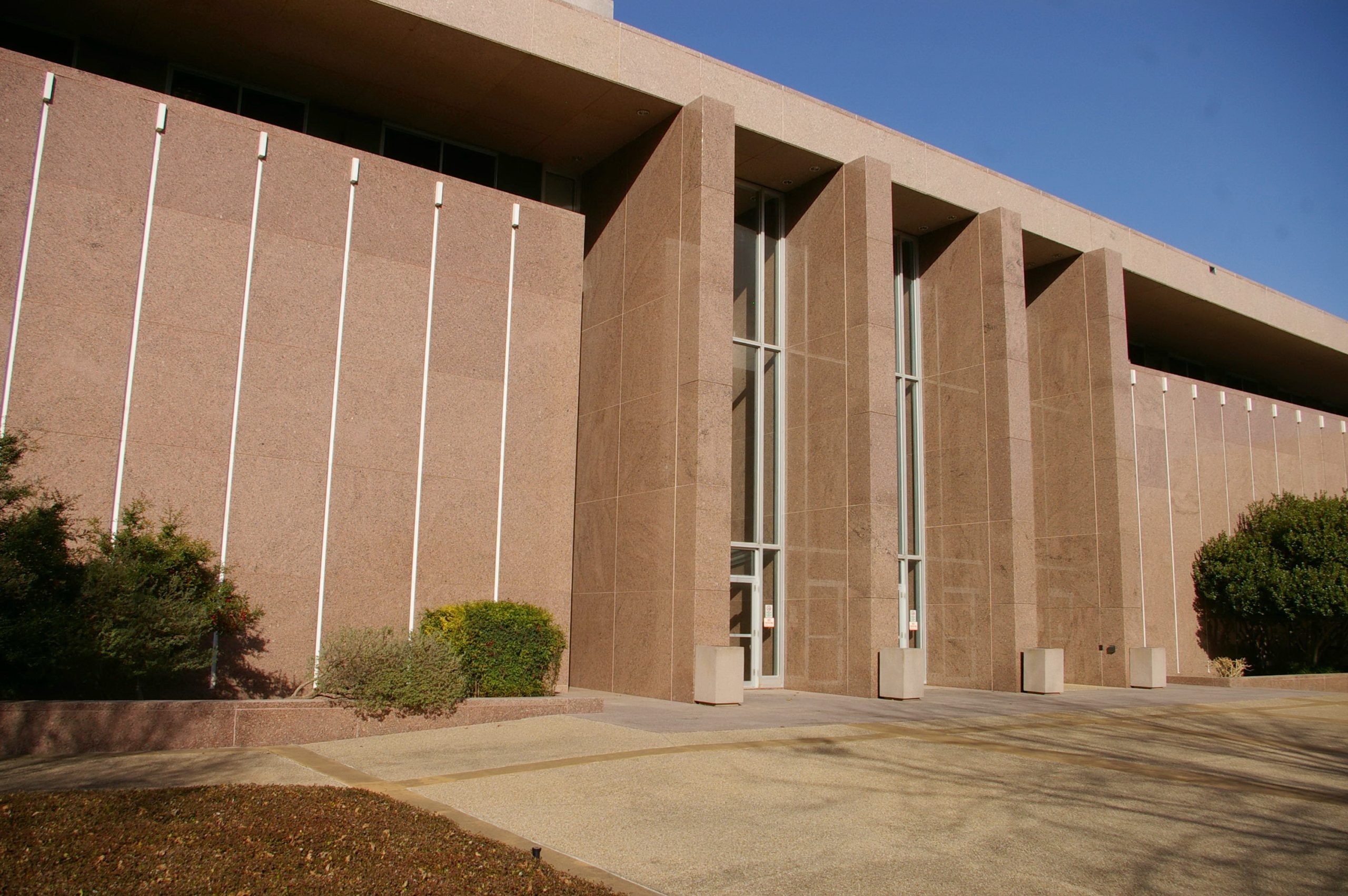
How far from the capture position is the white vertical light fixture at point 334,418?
50.4 ft

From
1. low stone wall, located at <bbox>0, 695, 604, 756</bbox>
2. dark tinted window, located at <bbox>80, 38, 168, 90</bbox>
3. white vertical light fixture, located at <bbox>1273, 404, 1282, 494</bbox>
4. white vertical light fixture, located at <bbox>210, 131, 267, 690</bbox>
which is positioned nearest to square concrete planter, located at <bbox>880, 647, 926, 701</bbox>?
low stone wall, located at <bbox>0, 695, 604, 756</bbox>

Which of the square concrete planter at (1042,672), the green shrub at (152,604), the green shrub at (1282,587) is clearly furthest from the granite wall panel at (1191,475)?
the green shrub at (152,604)

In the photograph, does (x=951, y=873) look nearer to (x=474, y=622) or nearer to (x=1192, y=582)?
(x=474, y=622)

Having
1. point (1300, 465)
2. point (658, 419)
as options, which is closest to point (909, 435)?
point (658, 419)

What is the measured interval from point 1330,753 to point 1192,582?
53.1 feet

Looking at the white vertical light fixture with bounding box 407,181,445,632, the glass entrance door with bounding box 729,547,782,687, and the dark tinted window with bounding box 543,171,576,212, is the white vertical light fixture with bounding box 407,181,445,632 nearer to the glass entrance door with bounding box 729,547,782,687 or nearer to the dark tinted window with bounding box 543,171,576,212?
the dark tinted window with bounding box 543,171,576,212

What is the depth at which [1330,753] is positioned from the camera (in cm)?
1305

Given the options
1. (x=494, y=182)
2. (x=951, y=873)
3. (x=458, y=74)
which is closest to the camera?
(x=951, y=873)

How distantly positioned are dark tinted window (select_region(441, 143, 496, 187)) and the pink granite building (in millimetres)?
90

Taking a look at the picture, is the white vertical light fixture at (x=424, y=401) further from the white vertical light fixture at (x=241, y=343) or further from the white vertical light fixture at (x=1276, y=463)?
the white vertical light fixture at (x=1276, y=463)

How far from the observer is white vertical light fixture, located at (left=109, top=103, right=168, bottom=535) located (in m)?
14.0

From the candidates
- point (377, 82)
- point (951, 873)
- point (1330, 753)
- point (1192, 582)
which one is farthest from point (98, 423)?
point (1192, 582)

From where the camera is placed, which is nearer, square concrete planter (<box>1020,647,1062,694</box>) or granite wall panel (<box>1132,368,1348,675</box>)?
square concrete planter (<box>1020,647,1062,694</box>)

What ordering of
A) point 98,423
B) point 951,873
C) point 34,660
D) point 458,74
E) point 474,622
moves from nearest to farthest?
point 951,873
point 34,660
point 98,423
point 474,622
point 458,74
